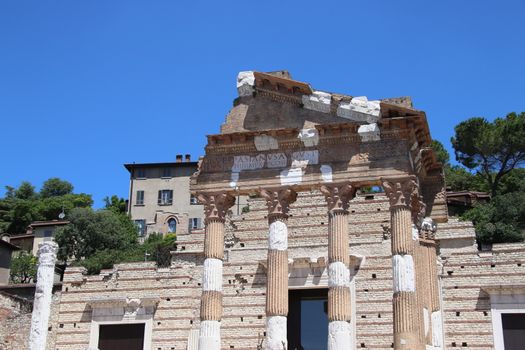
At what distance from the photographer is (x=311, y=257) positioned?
2602cm

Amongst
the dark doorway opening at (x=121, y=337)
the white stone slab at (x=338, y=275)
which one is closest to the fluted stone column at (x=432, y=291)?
the white stone slab at (x=338, y=275)

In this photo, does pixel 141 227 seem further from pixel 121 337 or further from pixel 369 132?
pixel 369 132

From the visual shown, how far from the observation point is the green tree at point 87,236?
43781 millimetres

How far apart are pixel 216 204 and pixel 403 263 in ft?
18.4

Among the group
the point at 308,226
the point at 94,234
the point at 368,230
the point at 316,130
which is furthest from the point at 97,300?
the point at 94,234

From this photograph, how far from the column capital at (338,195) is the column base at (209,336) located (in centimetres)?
446

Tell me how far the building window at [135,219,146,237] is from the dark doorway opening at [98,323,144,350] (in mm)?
23997

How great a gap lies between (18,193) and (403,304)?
5453 centimetres

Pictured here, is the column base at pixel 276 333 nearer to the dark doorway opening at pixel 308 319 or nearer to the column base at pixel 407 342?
the column base at pixel 407 342

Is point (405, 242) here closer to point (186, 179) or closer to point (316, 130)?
point (316, 130)

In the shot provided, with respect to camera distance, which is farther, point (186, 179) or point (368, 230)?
point (186, 179)

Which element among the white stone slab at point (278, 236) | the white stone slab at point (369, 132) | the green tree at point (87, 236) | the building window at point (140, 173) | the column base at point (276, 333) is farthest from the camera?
the building window at point (140, 173)

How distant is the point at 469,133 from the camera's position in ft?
152

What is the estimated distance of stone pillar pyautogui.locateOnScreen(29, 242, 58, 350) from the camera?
23.3 metres
